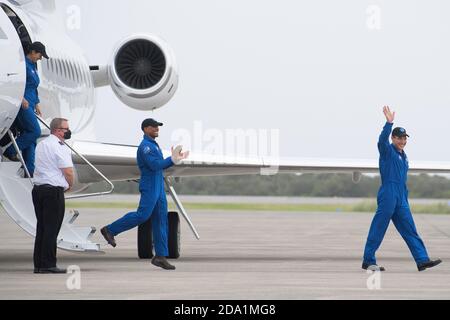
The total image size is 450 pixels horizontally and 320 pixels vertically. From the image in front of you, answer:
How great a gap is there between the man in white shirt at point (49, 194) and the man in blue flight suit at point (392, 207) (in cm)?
408

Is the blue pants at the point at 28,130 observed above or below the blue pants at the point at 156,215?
above

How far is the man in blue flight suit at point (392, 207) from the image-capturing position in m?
15.5

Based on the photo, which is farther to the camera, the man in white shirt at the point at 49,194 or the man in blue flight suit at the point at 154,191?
the man in blue flight suit at the point at 154,191

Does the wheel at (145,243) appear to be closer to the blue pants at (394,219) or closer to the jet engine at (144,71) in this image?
the jet engine at (144,71)

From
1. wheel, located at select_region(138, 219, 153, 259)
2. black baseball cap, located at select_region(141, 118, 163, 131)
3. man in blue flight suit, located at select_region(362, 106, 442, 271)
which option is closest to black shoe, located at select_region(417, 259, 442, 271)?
man in blue flight suit, located at select_region(362, 106, 442, 271)

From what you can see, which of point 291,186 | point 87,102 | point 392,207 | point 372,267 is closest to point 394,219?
point 392,207

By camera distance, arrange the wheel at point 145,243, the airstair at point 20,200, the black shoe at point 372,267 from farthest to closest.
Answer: the wheel at point 145,243, the airstair at point 20,200, the black shoe at point 372,267

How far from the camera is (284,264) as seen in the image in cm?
1708

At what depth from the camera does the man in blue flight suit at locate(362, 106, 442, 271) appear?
51.0ft

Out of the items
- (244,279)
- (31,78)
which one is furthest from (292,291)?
(31,78)

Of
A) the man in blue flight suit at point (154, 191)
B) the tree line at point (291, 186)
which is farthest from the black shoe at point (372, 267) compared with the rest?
the tree line at point (291, 186)

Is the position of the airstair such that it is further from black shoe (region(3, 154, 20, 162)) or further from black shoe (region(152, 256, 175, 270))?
black shoe (region(152, 256, 175, 270))

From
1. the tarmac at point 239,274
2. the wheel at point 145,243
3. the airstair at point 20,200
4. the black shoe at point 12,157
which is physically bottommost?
the tarmac at point 239,274
